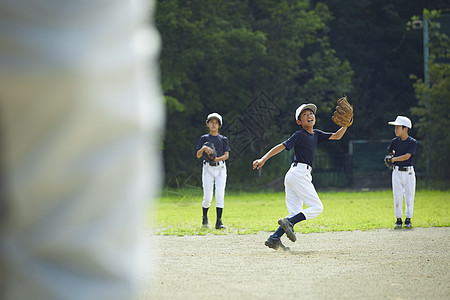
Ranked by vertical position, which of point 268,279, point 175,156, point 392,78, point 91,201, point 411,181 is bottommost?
point 175,156

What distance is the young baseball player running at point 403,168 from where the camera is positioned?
1322 cm

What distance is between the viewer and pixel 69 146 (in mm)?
826

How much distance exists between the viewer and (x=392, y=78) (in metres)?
42.4

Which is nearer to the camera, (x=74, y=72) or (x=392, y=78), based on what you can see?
(x=74, y=72)

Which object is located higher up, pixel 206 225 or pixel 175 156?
pixel 206 225

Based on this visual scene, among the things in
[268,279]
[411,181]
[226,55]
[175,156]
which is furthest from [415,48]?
[268,279]

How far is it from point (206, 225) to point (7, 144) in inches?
512

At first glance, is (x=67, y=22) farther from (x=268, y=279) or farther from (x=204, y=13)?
(x=204, y=13)

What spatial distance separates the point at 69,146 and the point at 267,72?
36.5m

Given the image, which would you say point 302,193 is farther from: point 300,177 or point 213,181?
point 213,181

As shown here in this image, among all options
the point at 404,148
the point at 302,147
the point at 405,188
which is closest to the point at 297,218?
the point at 302,147

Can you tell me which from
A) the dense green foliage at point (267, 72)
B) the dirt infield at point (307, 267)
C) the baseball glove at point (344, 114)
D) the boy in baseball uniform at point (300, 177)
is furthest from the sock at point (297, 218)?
the dense green foliage at point (267, 72)

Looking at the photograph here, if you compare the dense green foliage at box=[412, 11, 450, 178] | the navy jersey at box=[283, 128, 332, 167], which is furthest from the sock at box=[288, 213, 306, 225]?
the dense green foliage at box=[412, 11, 450, 178]

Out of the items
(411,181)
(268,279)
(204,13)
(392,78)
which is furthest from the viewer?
(392,78)
